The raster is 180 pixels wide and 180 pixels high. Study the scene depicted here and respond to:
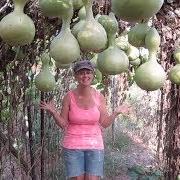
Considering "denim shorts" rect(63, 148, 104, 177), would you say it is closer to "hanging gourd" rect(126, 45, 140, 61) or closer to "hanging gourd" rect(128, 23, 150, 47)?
"hanging gourd" rect(126, 45, 140, 61)

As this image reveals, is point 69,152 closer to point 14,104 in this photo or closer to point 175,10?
point 14,104

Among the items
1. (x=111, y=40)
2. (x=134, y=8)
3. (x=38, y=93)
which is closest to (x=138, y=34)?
(x=111, y=40)

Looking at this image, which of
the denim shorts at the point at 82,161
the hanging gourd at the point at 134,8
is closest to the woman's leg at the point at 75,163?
the denim shorts at the point at 82,161

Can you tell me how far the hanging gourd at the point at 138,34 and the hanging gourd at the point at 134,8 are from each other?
257mm

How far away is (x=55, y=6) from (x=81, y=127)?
6.83 feet

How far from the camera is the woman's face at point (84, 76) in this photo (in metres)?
→ 2.75

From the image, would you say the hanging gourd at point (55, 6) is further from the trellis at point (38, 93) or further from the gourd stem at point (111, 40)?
the trellis at point (38, 93)

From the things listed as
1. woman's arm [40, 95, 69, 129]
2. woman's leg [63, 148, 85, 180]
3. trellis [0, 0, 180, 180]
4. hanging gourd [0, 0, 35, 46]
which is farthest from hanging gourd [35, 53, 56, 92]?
hanging gourd [0, 0, 35, 46]

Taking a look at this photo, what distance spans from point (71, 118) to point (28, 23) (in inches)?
84.1

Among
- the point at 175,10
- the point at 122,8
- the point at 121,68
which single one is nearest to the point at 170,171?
the point at 175,10

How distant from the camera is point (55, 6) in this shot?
811 mm

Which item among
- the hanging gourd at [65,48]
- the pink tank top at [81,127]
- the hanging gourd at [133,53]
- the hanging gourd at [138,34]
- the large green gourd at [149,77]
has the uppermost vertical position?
the hanging gourd at [138,34]

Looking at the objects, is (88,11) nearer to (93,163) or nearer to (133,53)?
(133,53)

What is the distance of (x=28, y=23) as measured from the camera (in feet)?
2.41
